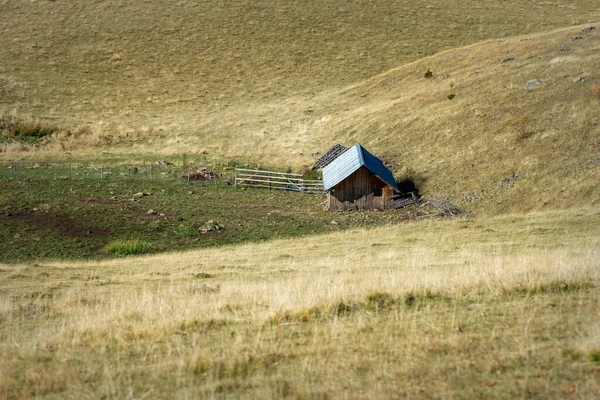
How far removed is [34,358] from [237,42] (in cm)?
7379

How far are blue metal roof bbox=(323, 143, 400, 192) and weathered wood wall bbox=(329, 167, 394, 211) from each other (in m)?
0.36

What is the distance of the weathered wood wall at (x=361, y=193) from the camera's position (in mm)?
37656

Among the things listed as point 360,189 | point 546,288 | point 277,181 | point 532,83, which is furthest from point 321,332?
point 532,83

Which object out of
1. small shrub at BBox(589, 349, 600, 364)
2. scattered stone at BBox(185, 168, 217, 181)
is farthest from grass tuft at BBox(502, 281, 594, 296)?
scattered stone at BBox(185, 168, 217, 181)

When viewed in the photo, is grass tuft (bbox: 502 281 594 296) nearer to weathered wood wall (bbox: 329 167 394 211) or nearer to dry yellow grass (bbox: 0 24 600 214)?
dry yellow grass (bbox: 0 24 600 214)

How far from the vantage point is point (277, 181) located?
44562mm

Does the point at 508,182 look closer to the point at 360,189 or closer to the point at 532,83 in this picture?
the point at 360,189

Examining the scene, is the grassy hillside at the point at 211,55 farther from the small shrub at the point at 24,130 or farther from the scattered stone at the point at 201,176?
Answer: the scattered stone at the point at 201,176

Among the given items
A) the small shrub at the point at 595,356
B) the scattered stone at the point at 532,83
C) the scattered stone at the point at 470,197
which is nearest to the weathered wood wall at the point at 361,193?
the scattered stone at the point at 470,197

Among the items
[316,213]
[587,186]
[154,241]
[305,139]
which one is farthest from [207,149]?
[587,186]

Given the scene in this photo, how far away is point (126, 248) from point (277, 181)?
718 inches

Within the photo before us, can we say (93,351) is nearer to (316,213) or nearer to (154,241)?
(154,241)

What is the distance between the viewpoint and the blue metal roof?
3722 centimetres

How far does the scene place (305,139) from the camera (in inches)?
2156
